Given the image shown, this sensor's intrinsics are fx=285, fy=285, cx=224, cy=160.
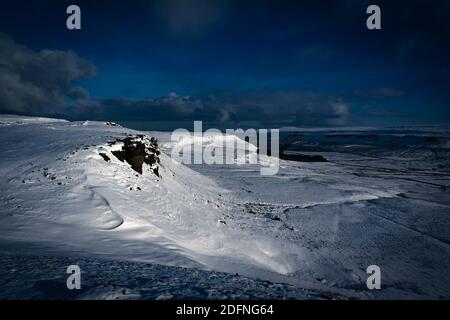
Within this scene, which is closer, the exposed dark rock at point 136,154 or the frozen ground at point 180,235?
the frozen ground at point 180,235

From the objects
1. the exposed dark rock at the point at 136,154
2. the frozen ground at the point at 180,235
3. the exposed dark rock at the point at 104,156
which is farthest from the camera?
the exposed dark rock at the point at 136,154

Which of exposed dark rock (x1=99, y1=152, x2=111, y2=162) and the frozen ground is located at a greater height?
exposed dark rock (x1=99, y1=152, x2=111, y2=162)

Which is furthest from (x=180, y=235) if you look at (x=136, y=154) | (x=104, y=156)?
(x=136, y=154)

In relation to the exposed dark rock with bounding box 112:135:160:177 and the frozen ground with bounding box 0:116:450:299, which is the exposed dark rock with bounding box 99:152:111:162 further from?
the exposed dark rock with bounding box 112:135:160:177

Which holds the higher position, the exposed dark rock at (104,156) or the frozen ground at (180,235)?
the exposed dark rock at (104,156)

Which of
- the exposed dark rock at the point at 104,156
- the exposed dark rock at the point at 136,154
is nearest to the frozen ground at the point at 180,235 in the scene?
the exposed dark rock at the point at 104,156

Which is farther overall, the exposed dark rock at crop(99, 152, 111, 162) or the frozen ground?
the exposed dark rock at crop(99, 152, 111, 162)

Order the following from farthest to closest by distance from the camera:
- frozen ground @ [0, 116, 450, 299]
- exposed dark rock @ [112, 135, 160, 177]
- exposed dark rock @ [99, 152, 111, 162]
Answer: exposed dark rock @ [112, 135, 160, 177] < exposed dark rock @ [99, 152, 111, 162] < frozen ground @ [0, 116, 450, 299]

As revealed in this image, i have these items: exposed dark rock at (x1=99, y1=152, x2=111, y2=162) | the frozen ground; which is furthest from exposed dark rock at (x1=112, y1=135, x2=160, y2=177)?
exposed dark rock at (x1=99, y1=152, x2=111, y2=162)

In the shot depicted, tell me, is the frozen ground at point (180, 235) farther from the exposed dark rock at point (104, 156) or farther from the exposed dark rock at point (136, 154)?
the exposed dark rock at point (136, 154)

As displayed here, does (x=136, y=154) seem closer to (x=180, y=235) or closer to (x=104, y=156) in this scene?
(x=104, y=156)

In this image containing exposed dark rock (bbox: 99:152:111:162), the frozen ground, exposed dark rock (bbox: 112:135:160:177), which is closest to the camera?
the frozen ground
